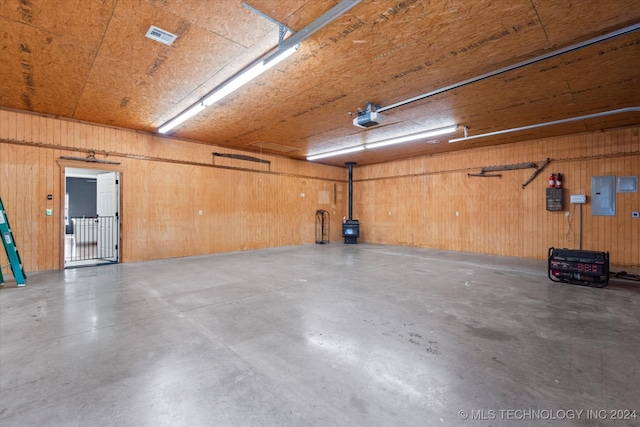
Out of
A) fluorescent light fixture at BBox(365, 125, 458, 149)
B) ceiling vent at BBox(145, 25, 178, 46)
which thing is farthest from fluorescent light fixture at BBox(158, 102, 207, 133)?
fluorescent light fixture at BBox(365, 125, 458, 149)

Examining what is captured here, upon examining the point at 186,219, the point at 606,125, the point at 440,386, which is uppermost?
the point at 606,125

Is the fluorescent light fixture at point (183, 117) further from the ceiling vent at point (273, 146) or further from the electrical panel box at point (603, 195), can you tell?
the electrical panel box at point (603, 195)

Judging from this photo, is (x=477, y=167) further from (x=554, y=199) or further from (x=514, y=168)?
(x=554, y=199)

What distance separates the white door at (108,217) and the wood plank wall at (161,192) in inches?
11.7

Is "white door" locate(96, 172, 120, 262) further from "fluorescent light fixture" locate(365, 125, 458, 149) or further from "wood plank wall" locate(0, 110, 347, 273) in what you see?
"fluorescent light fixture" locate(365, 125, 458, 149)

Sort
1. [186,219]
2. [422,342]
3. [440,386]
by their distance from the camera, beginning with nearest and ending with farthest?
[440,386] < [422,342] < [186,219]

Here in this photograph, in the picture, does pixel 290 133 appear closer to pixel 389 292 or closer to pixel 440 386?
pixel 389 292

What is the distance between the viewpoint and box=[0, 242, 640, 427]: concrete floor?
1832 mm

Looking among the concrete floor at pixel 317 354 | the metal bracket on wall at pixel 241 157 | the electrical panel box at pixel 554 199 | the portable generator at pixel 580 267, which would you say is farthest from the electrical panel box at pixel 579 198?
the metal bracket on wall at pixel 241 157

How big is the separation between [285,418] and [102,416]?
1.13m

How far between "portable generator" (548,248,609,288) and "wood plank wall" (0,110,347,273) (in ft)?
24.7

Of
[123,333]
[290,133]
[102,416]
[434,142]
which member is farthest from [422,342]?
[434,142]

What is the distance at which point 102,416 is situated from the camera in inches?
69.4

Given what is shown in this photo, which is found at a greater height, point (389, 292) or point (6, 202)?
point (6, 202)
